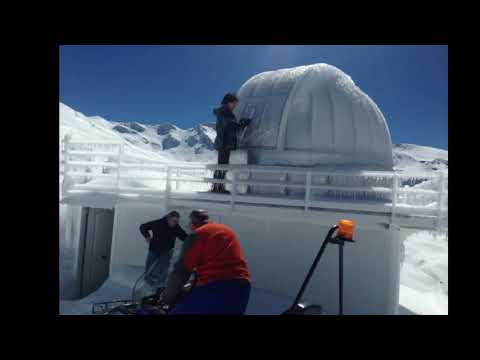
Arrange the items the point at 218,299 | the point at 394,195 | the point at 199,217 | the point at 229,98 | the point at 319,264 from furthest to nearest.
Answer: the point at 229,98
the point at 319,264
the point at 394,195
the point at 199,217
the point at 218,299

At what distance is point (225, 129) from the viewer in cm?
769

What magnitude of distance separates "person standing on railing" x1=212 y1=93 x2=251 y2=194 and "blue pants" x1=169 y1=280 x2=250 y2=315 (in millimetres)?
4462

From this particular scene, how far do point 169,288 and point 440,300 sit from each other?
10317 mm

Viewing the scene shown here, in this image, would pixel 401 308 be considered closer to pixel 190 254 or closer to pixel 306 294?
pixel 306 294

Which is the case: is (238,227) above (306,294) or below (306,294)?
above

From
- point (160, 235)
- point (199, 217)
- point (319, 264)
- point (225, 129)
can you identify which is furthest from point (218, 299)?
point (225, 129)

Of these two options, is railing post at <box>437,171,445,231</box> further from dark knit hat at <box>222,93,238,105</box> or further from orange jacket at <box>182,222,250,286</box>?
dark knit hat at <box>222,93,238,105</box>

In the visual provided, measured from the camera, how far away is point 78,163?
7707 millimetres

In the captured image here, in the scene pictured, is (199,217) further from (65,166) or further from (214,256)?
(65,166)

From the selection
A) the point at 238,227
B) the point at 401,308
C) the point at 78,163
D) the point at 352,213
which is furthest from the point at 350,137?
the point at 78,163

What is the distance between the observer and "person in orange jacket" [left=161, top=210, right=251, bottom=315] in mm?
3332

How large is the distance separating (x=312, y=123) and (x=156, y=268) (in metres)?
4.45

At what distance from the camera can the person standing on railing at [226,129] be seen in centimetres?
765

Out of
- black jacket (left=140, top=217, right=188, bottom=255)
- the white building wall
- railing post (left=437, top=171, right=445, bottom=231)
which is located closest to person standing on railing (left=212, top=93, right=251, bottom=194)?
the white building wall
